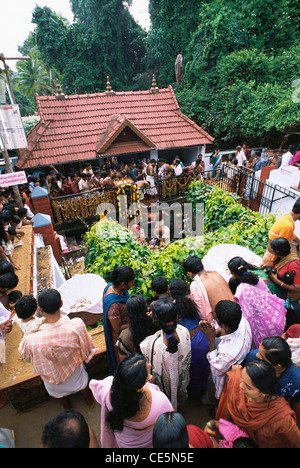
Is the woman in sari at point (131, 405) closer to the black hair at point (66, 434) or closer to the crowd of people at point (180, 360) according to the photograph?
the crowd of people at point (180, 360)

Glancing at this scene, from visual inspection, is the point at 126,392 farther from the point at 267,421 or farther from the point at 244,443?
the point at 267,421

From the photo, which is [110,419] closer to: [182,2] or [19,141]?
[19,141]

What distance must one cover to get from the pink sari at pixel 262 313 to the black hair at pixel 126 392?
1.46 meters

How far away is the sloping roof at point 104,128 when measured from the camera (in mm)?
10844

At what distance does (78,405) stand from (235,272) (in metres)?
2.38

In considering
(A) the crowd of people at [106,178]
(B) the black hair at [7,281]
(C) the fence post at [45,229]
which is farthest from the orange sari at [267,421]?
(A) the crowd of people at [106,178]

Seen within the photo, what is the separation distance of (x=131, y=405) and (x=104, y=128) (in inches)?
478

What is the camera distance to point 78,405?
2926mm

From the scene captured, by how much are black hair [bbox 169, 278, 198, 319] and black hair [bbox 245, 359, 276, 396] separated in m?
0.90

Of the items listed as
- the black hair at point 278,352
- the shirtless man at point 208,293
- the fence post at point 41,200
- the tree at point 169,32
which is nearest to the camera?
the black hair at point 278,352

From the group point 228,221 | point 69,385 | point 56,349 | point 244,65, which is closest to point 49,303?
point 56,349

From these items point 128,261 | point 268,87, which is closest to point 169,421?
point 128,261

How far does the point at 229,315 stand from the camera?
2262mm

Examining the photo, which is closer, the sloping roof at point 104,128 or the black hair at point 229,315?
the black hair at point 229,315
